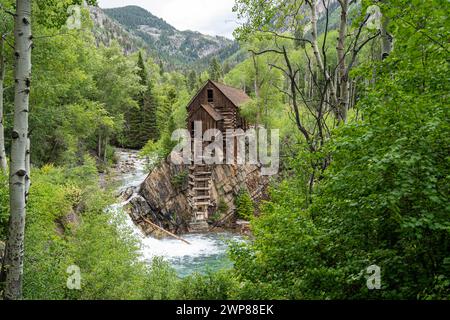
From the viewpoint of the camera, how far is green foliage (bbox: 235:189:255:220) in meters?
23.2

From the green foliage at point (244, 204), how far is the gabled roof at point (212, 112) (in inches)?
241

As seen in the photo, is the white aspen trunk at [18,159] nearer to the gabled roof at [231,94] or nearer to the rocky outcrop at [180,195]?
the rocky outcrop at [180,195]

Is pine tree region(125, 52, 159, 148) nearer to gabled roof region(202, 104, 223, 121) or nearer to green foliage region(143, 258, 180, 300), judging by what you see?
gabled roof region(202, 104, 223, 121)

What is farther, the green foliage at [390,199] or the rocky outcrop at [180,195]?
the rocky outcrop at [180,195]

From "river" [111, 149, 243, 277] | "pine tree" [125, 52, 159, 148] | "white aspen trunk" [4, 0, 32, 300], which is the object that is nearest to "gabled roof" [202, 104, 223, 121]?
"river" [111, 149, 243, 277]

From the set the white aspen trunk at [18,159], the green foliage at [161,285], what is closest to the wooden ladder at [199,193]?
the green foliage at [161,285]

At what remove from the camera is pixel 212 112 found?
2717 cm

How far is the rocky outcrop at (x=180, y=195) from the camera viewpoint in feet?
71.9

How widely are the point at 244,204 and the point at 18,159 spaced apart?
1886 cm

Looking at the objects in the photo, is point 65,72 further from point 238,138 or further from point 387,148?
point 387,148

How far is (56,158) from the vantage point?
20781 millimetres

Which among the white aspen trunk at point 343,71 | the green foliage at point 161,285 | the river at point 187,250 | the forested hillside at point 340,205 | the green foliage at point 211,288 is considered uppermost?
the white aspen trunk at point 343,71

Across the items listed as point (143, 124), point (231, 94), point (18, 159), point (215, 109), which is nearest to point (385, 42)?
point (18, 159)

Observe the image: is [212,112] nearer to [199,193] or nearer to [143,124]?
[199,193]
